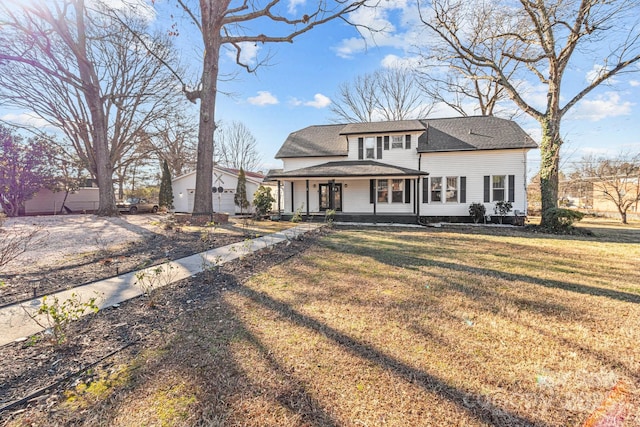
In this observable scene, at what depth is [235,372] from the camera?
2393 mm

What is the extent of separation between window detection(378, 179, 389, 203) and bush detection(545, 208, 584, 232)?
7.69 m

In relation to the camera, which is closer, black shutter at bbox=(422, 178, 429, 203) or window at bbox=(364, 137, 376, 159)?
black shutter at bbox=(422, 178, 429, 203)

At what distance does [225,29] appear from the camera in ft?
42.4

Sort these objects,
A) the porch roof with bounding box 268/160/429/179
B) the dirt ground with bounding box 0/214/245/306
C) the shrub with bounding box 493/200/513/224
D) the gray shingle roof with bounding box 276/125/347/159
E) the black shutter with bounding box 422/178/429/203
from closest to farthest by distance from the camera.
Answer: the dirt ground with bounding box 0/214/245/306
the porch roof with bounding box 268/160/429/179
the shrub with bounding box 493/200/513/224
the black shutter with bounding box 422/178/429/203
the gray shingle roof with bounding box 276/125/347/159

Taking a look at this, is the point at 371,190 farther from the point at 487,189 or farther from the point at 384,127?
the point at 487,189

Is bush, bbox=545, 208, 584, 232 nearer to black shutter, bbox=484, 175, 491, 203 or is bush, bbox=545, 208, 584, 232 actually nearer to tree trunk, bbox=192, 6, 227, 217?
black shutter, bbox=484, 175, 491, 203

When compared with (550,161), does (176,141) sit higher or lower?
higher

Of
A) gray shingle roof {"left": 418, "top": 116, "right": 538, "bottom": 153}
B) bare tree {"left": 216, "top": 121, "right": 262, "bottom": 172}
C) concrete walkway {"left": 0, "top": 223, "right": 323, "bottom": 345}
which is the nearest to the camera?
concrete walkway {"left": 0, "top": 223, "right": 323, "bottom": 345}

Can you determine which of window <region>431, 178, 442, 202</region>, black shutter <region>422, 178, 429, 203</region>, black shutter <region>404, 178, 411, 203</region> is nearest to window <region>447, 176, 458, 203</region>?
window <region>431, 178, 442, 202</region>

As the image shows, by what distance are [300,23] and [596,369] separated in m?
13.2

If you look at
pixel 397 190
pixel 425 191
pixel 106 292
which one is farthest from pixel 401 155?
pixel 106 292

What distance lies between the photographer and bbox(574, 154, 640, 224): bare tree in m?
18.9

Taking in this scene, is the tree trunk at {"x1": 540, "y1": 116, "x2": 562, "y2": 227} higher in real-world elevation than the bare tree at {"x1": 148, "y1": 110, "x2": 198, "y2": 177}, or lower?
lower

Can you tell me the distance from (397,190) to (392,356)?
14.8m
